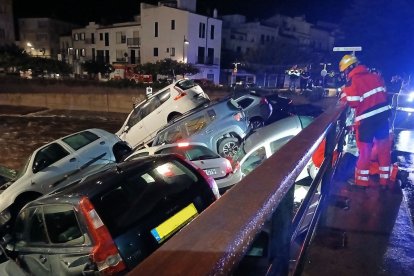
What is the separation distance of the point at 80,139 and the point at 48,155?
934 mm

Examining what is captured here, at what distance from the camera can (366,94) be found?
15.6ft

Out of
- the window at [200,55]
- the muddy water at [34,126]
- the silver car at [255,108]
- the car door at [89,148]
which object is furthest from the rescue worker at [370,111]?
the window at [200,55]

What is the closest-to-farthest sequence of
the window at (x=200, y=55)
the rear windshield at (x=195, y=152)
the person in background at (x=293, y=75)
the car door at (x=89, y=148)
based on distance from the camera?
the rear windshield at (x=195, y=152) → the car door at (x=89, y=148) → the person in background at (x=293, y=75) → the window at (x=200, y=55)

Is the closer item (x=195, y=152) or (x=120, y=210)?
(x=120, y=210)

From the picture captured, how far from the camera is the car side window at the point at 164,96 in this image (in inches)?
452

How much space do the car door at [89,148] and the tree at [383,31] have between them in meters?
9.33

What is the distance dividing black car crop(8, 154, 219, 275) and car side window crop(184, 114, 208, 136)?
14.4 feet

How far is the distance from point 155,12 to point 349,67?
4024cm

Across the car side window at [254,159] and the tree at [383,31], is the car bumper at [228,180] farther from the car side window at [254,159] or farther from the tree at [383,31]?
the tree at [383,31]

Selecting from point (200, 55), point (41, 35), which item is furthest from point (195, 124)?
point (41, 35)

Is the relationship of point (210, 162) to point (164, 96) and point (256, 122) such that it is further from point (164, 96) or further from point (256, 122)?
point (164, 96)

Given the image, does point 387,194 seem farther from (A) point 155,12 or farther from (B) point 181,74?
(A) point 155,12

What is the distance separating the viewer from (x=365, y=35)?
38.9 feet

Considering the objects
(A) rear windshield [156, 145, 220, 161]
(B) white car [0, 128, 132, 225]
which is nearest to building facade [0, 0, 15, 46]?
(B) white car [0, 128, 132, 225]
